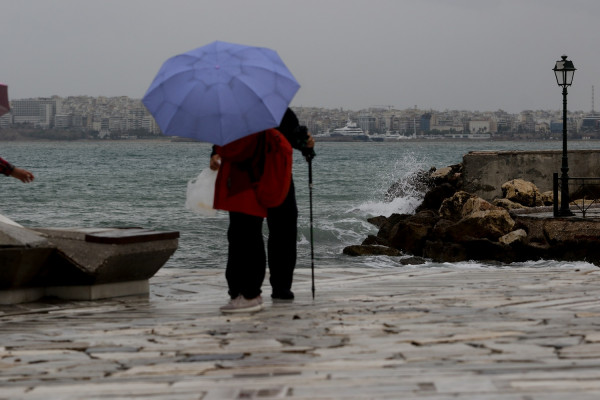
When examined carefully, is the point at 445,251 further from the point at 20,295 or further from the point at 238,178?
the point at 238,178

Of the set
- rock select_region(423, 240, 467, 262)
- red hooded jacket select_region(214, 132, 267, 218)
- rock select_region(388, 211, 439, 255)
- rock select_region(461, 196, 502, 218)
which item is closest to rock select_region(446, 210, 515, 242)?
rock select_region(423, 240, 467, 262)

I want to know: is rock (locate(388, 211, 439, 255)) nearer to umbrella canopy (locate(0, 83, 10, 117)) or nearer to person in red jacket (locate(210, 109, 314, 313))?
person in red jacket (locate(210, 109, 314, 313))

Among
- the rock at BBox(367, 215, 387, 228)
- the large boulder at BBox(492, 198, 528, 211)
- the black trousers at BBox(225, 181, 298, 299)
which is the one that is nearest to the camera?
the black trousers at BBox(225, 181, 298, 299)

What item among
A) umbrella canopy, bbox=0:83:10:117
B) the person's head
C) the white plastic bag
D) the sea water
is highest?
umbrella canopy, bbox=0:83:10:117

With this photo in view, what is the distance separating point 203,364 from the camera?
518cm

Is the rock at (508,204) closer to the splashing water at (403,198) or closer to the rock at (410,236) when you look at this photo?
the rock at (410,236)

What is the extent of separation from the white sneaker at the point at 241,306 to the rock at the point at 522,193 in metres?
15.5

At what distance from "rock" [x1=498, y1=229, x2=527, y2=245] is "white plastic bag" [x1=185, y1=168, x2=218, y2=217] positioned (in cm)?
1150

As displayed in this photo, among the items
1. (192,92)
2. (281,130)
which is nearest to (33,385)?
(192,92)

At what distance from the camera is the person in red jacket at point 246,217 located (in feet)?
22.7

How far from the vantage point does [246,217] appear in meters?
7.03

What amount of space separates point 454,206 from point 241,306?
51.8 ft

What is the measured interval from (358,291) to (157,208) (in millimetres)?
33280

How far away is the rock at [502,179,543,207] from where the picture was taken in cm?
2192
